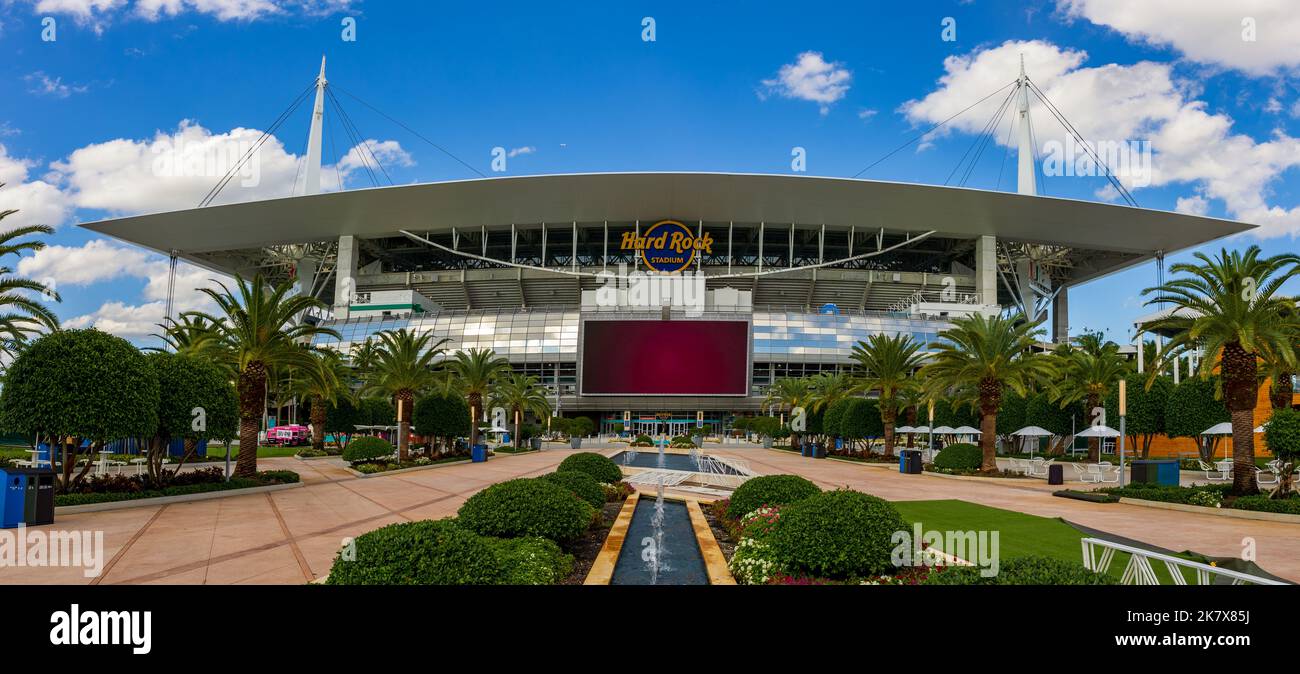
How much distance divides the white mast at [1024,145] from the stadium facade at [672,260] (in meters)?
0.77

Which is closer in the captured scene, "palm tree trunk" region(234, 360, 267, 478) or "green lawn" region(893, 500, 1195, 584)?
"green lawn" region(893, 500, 1195, 584)

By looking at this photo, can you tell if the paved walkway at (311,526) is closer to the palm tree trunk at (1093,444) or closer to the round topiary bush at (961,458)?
the round topiary bush at (961,458)

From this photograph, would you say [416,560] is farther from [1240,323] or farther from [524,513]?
[1240,323]

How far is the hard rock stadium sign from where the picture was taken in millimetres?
94188

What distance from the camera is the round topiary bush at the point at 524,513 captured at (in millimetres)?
11148

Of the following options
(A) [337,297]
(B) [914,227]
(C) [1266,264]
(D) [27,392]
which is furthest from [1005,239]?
(D) [27,392]

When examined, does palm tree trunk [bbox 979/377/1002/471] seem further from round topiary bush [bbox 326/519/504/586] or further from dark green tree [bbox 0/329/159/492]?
dark green tree [bbox 0/329/159/492]

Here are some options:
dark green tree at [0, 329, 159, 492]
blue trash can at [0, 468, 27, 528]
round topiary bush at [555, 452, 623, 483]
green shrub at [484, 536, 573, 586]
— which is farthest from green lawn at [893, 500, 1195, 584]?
dark green tree at [0, 329, 159, 492]

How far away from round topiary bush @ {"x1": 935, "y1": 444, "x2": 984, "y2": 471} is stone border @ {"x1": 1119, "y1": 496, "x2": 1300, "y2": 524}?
448 inches

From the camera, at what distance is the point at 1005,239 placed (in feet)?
320

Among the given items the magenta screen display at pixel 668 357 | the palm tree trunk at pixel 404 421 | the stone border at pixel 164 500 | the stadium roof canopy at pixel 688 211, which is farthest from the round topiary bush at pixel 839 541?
the magenta screen display at pixel 668 357

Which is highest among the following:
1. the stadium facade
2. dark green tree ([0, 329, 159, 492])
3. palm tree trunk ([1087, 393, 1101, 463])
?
the stadium facade

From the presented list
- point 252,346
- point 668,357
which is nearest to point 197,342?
point 252,346
